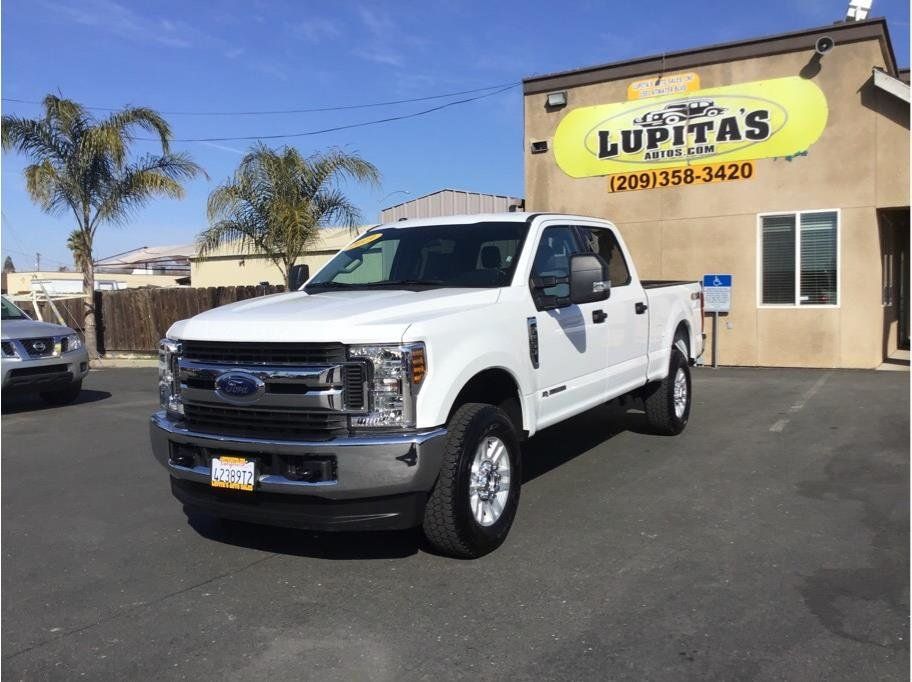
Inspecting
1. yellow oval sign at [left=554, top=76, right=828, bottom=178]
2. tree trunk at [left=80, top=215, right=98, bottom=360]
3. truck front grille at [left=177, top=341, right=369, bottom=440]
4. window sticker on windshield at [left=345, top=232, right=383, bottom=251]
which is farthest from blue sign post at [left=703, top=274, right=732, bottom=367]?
tree trunk at [left=80, top=215, right=98, bottom=360]

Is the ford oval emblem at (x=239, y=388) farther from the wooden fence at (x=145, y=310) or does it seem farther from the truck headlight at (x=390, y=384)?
the wooden fence at (x=145, y=310)

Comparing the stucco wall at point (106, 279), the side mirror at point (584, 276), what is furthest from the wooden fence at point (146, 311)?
the stucco wall at point (106, 279)

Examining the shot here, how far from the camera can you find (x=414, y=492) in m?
4.25

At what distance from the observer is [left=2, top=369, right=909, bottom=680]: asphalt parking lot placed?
11.4 feet

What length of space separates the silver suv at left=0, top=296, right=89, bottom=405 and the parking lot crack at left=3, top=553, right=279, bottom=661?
23.8ft

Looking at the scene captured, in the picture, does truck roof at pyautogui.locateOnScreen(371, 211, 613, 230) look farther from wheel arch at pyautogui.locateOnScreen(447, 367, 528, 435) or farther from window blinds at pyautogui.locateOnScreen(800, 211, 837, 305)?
window blinds at pyautogui.locateOnScreen(800, 211, 837, 305)

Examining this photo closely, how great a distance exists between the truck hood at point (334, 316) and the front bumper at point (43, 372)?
266 inches

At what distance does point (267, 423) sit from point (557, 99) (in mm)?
11975

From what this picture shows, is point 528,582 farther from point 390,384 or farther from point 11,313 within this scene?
point 11,313

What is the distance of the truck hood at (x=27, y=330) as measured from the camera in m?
10.6

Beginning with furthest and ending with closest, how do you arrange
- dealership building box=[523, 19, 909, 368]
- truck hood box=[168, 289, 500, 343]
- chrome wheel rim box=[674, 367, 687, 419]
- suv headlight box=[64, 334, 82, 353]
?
1. dealership building box=[523, 19, 909, 368]
2. suv headlight box=[64, 334, 82, 353]
3. chrome wheel rim box=[674, 367, 687, 419]
4. truck hood box=[168, 289, 500, 343]

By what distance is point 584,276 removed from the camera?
536 cm

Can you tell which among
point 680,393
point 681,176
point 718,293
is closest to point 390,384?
point 680,393

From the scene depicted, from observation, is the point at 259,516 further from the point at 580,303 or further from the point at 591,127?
the point at 591,127
